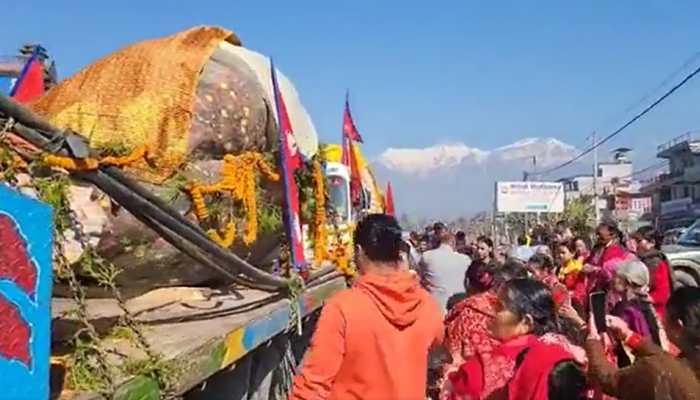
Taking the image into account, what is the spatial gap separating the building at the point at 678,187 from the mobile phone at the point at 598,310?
2489 inches

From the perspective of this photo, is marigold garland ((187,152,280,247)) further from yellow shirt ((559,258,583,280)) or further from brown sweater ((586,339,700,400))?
yellow shirt ((559,258,583,280))

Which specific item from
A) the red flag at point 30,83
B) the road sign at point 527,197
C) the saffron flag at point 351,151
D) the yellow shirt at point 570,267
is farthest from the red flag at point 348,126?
the road sign at point 527,197

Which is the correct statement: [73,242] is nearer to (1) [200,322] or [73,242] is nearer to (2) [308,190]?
(1) [200,322]

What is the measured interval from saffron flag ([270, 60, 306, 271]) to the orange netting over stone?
1.71 ft

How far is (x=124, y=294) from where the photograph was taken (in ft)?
14.7

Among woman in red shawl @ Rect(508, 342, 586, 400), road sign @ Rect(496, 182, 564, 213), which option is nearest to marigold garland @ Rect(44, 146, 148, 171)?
woman in red shawl @ Rect(508, 342, 586, 400)

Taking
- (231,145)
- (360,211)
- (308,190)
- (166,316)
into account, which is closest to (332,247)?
(308,190)

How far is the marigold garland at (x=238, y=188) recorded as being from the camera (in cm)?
445

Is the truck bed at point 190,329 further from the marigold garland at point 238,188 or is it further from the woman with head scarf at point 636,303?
the woman with head scarf at point 636,303

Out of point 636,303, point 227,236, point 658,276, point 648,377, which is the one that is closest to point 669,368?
point 648,377

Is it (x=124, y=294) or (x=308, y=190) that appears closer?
(x=124, y=294)

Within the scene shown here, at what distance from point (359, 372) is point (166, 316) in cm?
130

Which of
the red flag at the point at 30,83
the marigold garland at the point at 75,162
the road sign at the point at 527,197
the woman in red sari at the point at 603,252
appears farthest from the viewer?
the road sign at the point at 527,197

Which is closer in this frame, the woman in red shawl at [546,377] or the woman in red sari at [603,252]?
the woman in red shawl at [546,377]
